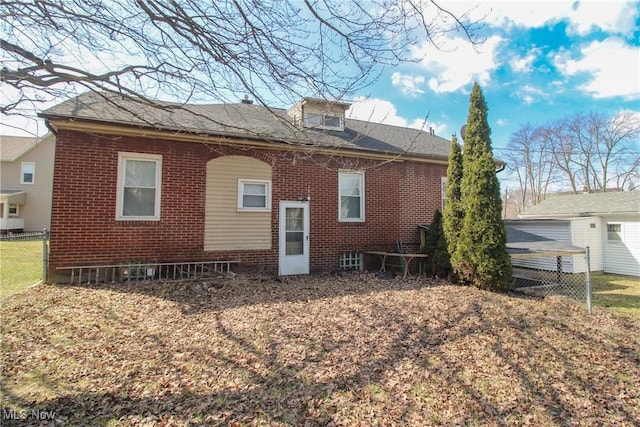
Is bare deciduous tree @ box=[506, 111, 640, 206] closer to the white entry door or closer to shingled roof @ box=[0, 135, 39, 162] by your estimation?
the white entry door

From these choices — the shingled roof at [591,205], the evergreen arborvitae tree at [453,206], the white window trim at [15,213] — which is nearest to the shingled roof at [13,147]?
the white window trim at [15,213]

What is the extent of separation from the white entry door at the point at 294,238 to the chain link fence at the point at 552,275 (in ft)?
17.3

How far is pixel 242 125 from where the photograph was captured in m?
9.20

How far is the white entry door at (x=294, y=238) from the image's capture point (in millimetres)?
9055

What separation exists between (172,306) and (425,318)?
4.26 meters

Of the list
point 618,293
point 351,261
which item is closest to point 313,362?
point 351,261

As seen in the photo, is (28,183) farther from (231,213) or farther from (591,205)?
(591,205)

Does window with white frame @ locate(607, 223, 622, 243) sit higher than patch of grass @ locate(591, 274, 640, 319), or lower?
higher

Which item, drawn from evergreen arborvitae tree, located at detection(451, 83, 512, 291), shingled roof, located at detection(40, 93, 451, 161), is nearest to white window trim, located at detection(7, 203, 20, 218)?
shingled roof, located at detection(40, 93, 451, 161)

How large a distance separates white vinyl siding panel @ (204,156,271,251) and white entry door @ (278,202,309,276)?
437 millimetres

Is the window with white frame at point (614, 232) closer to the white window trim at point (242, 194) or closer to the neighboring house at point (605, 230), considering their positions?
the neighboring house at point (605, 230)

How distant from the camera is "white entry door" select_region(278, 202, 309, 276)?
905 cm

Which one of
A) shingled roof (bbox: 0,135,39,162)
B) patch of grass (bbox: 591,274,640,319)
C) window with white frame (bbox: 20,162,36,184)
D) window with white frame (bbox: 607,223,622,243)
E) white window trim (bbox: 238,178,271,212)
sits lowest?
patch of grass (bbox: 591,274,640,319)

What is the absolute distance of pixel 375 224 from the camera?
1017cm
